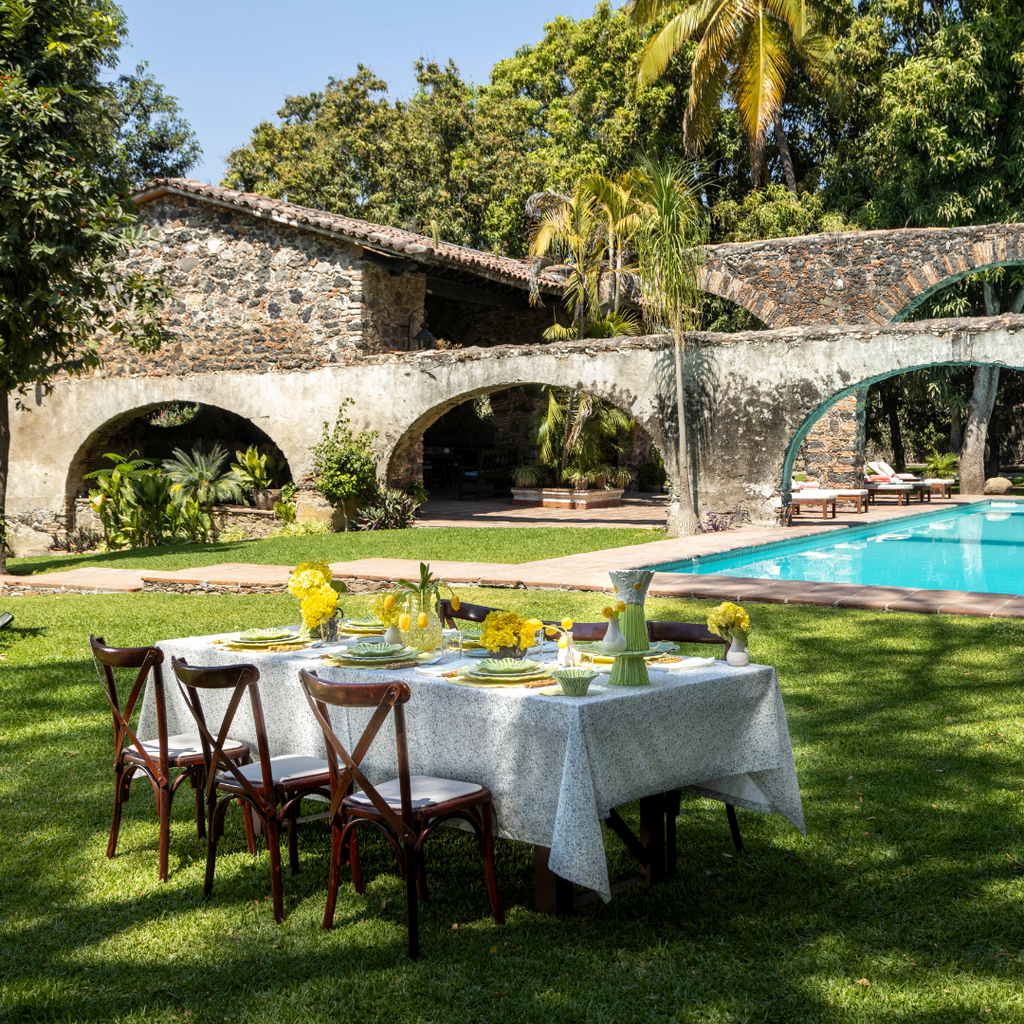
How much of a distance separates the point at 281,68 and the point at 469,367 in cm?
1512

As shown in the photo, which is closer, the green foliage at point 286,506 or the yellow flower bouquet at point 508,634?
the yellow flower bouquet at point 508,634

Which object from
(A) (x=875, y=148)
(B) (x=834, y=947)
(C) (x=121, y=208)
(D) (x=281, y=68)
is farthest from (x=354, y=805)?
(D) (x=281, y=68)

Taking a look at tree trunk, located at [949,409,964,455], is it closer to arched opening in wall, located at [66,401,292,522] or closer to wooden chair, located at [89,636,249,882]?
arched opening in wall, located at [66,401,292,522]

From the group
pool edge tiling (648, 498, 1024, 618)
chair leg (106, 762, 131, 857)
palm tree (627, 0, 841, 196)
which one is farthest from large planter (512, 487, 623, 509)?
chair leg (106, 762, 131, 857)

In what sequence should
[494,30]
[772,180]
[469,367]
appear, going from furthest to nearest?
[494,30], [772,180], [469,367]

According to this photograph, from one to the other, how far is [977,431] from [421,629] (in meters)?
20.8

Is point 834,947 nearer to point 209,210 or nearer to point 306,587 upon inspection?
point 306,587

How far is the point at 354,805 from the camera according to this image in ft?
10.4

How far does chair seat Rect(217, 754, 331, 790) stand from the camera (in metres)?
3.44

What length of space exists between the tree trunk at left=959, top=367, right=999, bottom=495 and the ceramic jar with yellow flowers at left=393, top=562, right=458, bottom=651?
2058cm

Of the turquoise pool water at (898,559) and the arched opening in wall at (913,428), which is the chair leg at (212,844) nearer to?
the turquoise pool water at (898,559)

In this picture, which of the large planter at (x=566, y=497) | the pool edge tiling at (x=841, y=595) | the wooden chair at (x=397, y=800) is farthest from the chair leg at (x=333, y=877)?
the large planter at (x=566, y=497)

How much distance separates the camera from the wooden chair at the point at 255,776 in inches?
129

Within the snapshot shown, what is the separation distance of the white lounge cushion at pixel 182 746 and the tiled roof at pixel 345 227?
12273mm
